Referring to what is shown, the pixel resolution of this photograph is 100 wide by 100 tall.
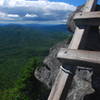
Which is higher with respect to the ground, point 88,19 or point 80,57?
point 88,19

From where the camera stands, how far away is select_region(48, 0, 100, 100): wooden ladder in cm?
270

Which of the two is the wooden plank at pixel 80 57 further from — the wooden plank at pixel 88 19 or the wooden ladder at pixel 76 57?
the wooden plank at pixel 88 19

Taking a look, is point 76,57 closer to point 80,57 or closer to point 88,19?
point 80,57

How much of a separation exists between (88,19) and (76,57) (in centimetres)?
57

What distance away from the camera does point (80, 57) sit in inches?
108

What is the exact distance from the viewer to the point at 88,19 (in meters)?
2.97

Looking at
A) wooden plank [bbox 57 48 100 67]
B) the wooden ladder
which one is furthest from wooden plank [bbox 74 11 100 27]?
wooden plank [bbox 57 48 100 67]

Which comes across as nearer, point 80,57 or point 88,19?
point 80,57

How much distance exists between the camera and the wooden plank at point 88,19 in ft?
9.57

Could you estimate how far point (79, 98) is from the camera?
14.9ft

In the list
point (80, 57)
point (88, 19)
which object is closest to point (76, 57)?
point (80, 57)

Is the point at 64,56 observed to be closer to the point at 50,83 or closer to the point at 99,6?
the point at 99,6

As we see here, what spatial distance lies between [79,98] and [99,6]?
198 centimetres

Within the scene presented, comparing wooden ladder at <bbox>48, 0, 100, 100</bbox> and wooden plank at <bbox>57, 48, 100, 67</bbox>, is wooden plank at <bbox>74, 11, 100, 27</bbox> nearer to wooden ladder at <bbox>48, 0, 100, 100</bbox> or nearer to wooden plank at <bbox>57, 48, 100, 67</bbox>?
wooden ladder at <bbox>48, 0, 100, 100</bbox>
